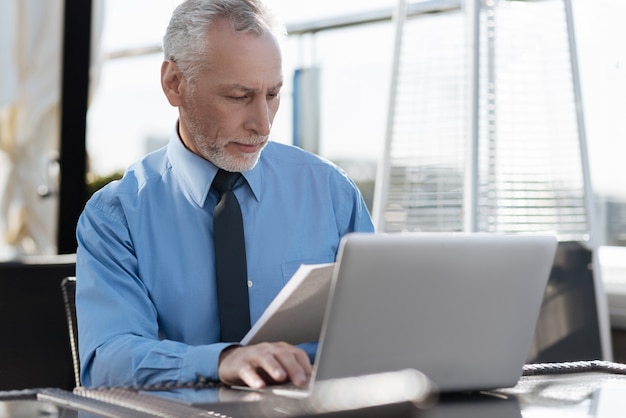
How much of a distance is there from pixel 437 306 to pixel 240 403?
0.26 m

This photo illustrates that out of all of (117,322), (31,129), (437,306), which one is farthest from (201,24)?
(31,129)

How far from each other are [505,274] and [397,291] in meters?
0.17

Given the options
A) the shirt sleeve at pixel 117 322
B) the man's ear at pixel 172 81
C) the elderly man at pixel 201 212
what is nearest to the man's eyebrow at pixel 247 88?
the elderly man at pixel 201 212

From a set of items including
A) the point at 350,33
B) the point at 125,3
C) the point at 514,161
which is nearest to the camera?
the point at 514,161

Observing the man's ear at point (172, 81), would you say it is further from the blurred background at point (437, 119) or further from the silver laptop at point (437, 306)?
the blurred background at point (437, 119)

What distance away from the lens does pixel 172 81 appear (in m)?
1.83

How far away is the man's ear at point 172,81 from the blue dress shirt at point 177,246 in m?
0.09

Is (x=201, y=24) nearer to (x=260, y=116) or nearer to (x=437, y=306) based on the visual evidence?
(x=260, y=116)

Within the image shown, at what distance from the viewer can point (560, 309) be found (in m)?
3.03

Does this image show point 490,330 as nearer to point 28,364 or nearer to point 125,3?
point 28,364

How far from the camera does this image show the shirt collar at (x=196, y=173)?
1.73 meters

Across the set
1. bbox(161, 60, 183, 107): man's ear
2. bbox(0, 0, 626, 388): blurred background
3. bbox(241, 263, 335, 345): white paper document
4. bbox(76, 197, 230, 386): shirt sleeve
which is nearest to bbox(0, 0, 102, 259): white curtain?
bbox(0, 0, 626, 388): blurred background

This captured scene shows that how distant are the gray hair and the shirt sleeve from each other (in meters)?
0.31

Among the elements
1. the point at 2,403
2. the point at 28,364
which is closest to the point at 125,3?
the point at 28,364
